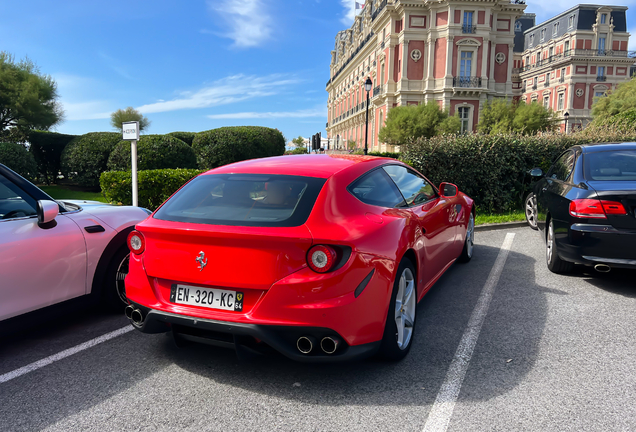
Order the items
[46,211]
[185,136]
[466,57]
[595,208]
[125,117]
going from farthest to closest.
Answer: [125,117] → [466,57] → [185,136] → [595,208] → [46,211]

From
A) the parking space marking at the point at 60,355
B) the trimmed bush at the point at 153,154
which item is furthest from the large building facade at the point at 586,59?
the parking space marking at the point at 60,355

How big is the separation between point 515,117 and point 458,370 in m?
42.4

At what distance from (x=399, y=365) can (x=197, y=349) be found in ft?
5.05

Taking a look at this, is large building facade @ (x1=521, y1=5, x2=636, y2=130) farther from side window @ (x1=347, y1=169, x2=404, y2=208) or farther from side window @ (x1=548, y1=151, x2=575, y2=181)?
side window @ (x1=347, y1=169, x2=404, y2=208)

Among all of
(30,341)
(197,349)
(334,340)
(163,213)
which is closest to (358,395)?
(334,340)

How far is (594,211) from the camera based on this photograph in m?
4.95

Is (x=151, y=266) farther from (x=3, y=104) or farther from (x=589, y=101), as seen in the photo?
(x=589, y=101)

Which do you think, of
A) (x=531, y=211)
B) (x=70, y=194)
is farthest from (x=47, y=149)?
(x=531, y=211)

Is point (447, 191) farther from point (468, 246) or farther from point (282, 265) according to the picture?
point (282, 265)

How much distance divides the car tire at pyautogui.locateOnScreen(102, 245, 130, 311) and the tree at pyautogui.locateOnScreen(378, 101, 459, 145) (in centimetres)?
3762

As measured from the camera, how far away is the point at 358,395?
2.93 m

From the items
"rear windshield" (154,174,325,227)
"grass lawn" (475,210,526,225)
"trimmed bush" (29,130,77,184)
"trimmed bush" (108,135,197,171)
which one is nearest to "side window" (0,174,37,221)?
"rear windshield" (154,174,325,227)

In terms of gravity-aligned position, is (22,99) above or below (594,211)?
above

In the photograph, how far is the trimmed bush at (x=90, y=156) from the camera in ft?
56.9
